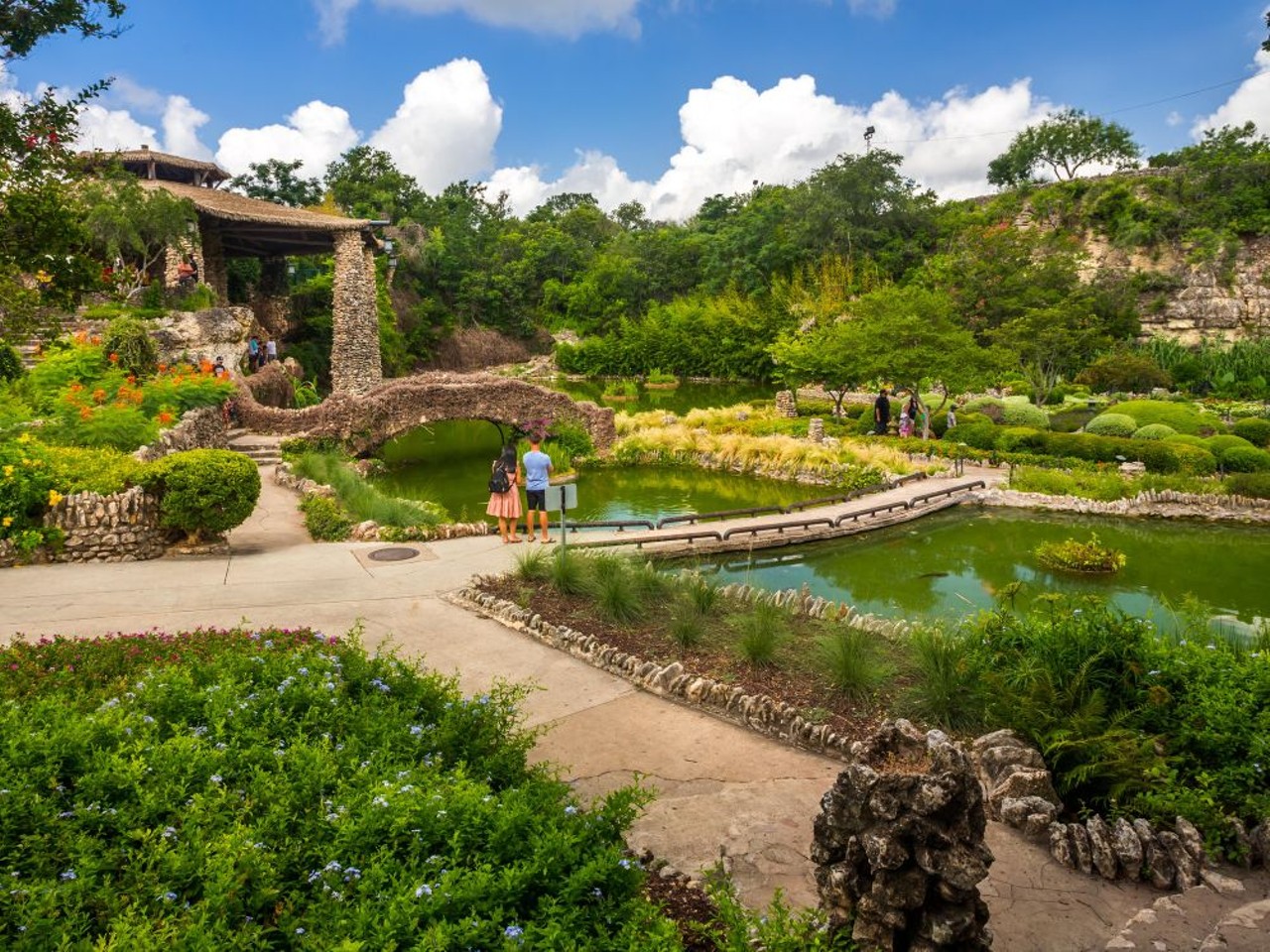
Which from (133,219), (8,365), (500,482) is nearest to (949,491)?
(500,482)

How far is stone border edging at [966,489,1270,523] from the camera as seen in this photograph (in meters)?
15.9

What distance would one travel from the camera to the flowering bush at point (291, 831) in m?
2.96

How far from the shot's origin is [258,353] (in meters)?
26.6

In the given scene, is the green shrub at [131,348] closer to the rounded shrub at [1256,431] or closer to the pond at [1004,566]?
the pond at [1004,566]

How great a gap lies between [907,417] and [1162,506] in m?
8.32

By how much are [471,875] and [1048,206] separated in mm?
56219

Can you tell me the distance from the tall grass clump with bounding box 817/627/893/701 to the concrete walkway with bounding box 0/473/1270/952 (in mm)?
952

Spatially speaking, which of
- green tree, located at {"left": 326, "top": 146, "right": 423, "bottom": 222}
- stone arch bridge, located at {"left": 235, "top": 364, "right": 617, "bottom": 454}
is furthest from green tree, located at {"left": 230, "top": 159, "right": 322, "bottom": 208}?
stone arch bridge, located at {"left": 235, "top": 364, "right": 617, "bottom": 454}

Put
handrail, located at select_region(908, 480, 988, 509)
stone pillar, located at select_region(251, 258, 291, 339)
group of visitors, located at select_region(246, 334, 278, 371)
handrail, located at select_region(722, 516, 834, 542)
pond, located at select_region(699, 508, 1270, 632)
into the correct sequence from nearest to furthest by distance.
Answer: pond, located at select_region(699, 508, 1270, 632) → handrail, located at select_region(722, 516, 834, 542) → handrail, located at select_region(908, 480, 988, 509) → group of visitors, located at select_region(246, 334, 278, 371) → stone pillar, located at select_region(251, 258, 291, 339)

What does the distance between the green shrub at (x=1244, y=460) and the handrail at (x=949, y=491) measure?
19.4 feet

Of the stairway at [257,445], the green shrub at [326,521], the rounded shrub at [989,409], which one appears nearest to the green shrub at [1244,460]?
the rounded shrub at [989,409]

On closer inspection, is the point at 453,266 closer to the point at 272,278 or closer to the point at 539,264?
the point at 539,264

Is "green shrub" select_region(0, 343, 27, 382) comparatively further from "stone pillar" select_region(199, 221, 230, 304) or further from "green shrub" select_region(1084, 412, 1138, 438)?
"green shrub" select_region(1084, 412, 1138, 438)

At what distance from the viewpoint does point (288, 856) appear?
333 centimetres
